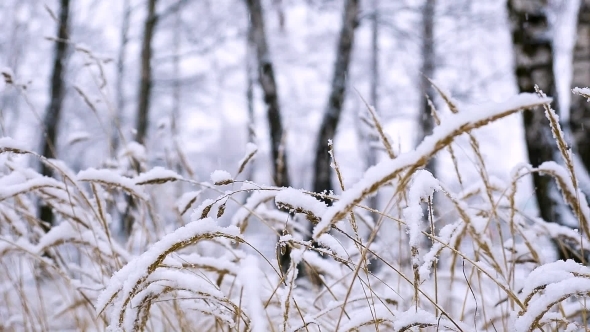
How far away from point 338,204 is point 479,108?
13 cm

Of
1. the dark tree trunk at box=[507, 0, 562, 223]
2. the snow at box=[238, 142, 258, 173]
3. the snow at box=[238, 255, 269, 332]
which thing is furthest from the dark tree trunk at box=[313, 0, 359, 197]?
the snow at box=[238, 255, 269, 332]

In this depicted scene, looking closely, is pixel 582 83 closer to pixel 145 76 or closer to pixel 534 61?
pixel 534 61

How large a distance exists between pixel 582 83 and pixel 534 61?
0.86ft

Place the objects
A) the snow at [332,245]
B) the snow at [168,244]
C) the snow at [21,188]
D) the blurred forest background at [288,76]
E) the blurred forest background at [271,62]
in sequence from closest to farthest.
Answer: the snow at [168,244]
the snow at [332,245]
the snow at [21,188]
the blurred forest background at [288,76]
the blurred forest background at [271,62]

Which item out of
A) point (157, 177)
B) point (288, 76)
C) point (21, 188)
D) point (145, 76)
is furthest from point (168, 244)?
point (288, 76)

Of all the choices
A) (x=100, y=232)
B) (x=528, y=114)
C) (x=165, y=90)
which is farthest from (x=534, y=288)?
(x=165, y=90)

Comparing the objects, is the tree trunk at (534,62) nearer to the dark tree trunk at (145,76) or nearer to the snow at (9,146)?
the snow at (9,146)

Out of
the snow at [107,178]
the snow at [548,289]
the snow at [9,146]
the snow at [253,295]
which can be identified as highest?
the snow at [9,146]

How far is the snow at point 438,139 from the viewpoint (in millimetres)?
364

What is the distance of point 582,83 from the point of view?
→ 249 cm

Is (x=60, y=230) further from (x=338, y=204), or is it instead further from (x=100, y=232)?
(x=338, y=204)

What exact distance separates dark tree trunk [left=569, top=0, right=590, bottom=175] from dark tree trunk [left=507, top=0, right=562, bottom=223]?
0.13 meters

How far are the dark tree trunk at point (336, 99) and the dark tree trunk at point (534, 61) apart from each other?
187 centimetres

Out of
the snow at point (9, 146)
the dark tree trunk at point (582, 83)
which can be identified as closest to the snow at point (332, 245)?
the snow at point (9, 146)
